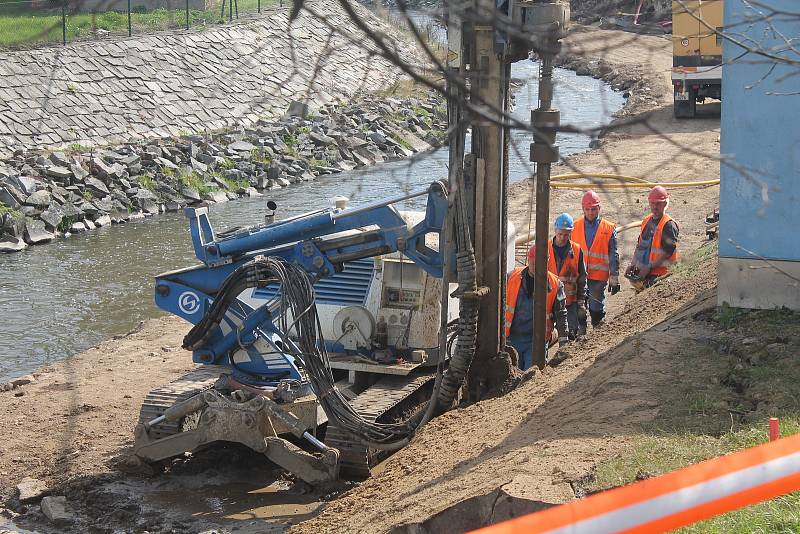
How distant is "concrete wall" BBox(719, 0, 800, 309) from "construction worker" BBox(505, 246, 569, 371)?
1693mm

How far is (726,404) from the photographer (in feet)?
22.3

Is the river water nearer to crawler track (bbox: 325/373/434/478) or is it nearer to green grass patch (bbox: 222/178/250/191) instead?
green grass patch (bbox: 222/178/250/191)

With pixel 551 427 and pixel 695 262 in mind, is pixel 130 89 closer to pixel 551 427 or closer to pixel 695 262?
pixel 695 262

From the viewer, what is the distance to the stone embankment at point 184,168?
21.1 m

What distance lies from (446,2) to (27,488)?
290 inches

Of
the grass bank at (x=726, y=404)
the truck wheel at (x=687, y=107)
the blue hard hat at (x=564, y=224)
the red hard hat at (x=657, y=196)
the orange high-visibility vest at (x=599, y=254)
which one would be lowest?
the truck wheel at (x=687, y=107)

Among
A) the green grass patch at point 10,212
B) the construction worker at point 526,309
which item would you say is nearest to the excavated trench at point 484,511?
the construction worker at point 526,309

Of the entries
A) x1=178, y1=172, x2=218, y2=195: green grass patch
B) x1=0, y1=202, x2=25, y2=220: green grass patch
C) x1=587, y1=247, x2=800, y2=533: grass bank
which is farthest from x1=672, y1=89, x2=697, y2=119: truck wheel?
x1=587, y1=247, x2=800, y2=533: grass bank

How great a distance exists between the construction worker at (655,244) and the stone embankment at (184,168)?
8244 millimetres

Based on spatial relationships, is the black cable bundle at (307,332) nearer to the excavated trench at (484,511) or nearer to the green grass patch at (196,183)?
the excavated trench at (484,511)

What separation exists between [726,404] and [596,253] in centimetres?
484

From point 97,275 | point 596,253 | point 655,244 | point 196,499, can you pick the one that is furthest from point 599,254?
point 97,275

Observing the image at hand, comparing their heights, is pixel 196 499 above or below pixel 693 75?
below

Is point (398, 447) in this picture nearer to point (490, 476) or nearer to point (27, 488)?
point (490, 476)
